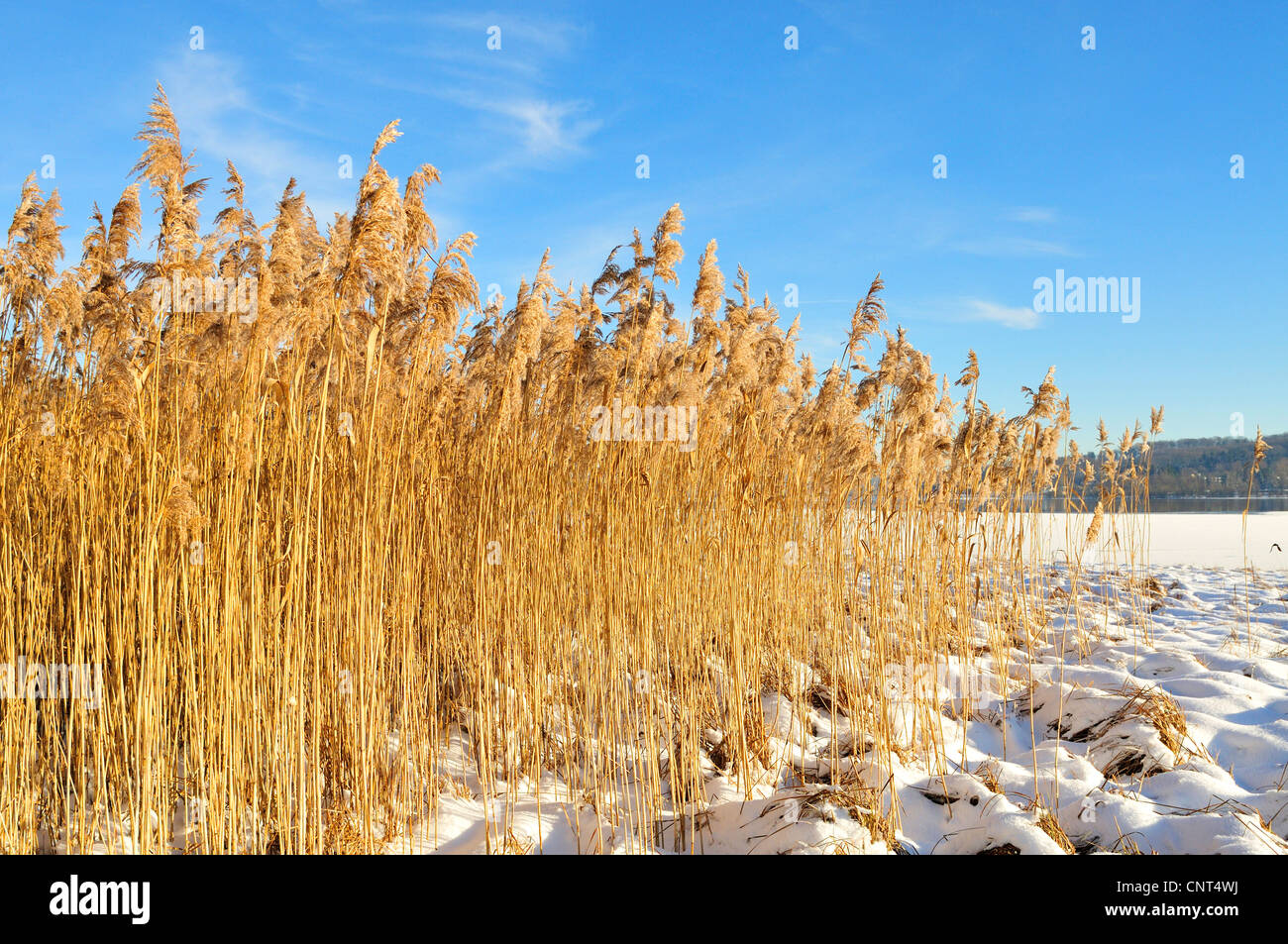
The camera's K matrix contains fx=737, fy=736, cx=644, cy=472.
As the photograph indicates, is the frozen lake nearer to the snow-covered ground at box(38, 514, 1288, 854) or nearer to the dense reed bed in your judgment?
the snow-covered ground at box(38, 514, 1288, 854)

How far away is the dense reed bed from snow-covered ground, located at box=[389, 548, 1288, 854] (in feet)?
0.49

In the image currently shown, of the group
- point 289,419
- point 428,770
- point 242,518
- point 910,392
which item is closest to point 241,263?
point 289,419

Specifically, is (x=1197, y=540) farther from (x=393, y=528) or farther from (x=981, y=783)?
(x=393, y=528)

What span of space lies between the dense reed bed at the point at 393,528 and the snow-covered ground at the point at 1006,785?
0.15m

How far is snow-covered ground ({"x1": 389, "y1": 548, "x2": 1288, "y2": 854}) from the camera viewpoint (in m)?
2.99

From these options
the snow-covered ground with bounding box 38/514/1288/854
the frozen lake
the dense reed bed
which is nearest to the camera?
the dense reed bed

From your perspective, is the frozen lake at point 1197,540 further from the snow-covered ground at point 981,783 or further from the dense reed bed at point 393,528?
the dense reed bed at point 393,528

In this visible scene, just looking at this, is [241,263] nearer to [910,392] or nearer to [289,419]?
[289,419]

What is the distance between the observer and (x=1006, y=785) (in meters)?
3.54

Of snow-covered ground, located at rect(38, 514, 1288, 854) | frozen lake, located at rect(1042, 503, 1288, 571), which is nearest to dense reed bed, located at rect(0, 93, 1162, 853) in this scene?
snow-covered ground, located at rect(38, 514, 1288, 854)

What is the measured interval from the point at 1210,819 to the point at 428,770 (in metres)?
3.29

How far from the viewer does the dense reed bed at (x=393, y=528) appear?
2404 millimetres

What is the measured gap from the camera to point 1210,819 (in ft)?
10.1

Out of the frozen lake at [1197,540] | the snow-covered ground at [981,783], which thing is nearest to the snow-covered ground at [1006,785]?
the snow-covered ground at [981,783]
